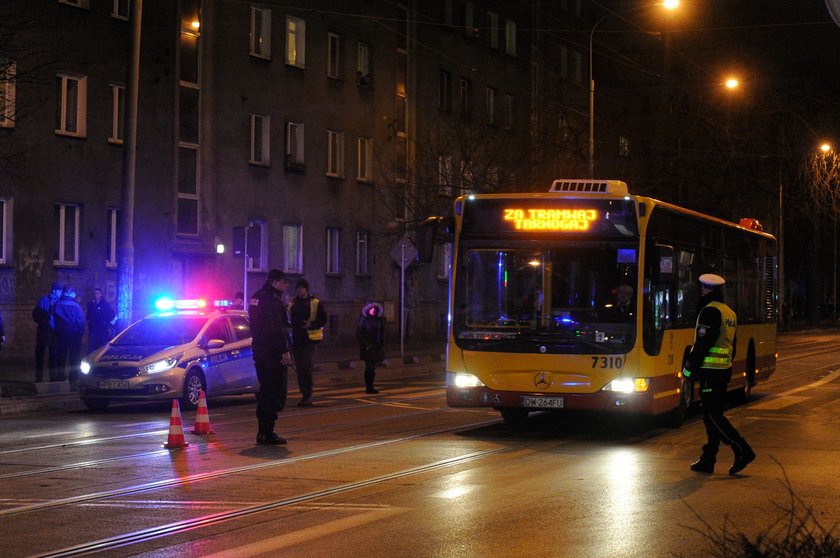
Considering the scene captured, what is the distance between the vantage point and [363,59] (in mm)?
45094

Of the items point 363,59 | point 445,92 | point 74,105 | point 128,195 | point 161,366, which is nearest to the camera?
point 161,366

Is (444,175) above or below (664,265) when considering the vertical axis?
above

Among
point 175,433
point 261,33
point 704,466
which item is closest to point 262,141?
point 261,33

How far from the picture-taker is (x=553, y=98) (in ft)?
172

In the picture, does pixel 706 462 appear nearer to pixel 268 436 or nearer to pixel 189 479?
pixel 189 479

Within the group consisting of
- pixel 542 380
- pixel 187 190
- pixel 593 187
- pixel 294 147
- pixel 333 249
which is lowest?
pixel 542 380

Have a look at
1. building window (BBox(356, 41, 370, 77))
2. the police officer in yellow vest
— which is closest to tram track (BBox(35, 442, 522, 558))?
the police officer in yellow vest

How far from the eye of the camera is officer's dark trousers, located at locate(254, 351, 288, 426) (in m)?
14.1

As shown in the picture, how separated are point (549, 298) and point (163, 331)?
7.87 meters

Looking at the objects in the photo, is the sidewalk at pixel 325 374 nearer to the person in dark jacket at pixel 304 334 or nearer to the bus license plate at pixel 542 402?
the person in dark jacket at pixel 304 334

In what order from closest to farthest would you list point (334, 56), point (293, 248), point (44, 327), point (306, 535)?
point (306, 535) < point (44, 327) < point (293, 248) < point (334, 56)

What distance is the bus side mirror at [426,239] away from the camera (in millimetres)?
15039

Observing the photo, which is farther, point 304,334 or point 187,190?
point 187,190

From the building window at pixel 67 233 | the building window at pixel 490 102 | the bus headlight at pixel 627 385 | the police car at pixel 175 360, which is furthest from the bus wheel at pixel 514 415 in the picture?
the building window at pixel 490 102
